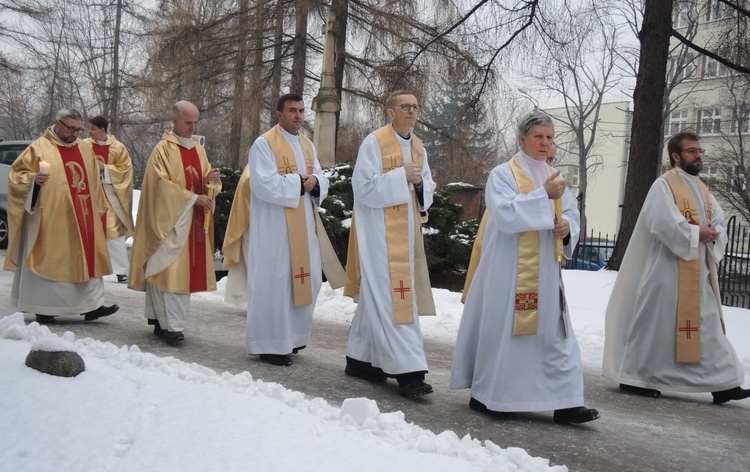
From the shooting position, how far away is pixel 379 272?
6152 millimetres

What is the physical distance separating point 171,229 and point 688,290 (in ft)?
14.6

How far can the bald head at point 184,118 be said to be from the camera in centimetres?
750

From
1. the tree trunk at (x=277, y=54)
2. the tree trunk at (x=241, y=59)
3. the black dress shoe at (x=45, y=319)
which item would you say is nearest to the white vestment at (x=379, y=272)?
the black dress shoe at (x=45, y=319)

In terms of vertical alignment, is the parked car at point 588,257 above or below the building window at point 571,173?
below

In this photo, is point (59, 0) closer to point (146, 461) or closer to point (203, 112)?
point (203, 112)

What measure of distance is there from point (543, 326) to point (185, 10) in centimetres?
1446

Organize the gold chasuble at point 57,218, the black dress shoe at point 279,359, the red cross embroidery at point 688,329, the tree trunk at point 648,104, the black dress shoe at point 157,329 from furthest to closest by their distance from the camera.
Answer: the tree trunk at point 648,104 < the gold chasuble at point 57,218 < the black dress shoe at point 157,329 < the black dress shoe at point 279,359 < the red cross embroidery at point 688,329

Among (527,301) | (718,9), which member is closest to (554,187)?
(527,301)

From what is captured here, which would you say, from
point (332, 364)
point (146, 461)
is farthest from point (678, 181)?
point (146, 461)

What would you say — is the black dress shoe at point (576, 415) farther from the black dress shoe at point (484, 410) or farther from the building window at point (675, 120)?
the building window at point (675, 120)

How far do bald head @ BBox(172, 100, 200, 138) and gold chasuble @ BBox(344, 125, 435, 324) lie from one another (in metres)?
2.06

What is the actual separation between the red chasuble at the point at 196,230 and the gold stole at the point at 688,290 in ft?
13.6

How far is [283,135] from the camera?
23.3 feet

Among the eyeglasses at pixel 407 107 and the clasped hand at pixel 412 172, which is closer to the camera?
the clasped hand at pixel 412 172
